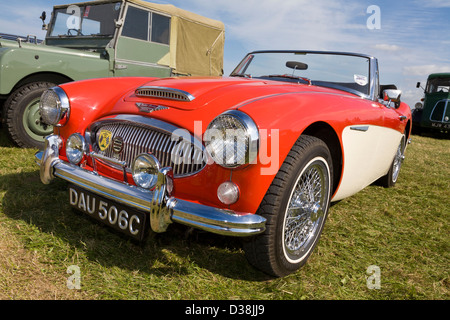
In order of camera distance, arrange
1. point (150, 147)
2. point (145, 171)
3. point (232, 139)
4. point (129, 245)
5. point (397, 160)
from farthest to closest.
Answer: point (397, 160)
point (129, 245)
point (150, 147)
point (145, 171)
point (232, 139)

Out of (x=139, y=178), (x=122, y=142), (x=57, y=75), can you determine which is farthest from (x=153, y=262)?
(x=57, y=75)

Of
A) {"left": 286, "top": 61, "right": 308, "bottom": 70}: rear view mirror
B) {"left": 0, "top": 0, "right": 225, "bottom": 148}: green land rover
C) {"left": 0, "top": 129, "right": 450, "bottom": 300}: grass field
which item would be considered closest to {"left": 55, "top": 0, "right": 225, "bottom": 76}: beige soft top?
{"left": 0, "top": 0, "right": 225, "bottom": 148}: green land rover

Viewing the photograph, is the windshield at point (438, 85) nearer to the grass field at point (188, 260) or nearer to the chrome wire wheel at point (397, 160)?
the chrome wire wheel at point (397, 160)

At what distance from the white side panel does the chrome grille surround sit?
97 centimetres

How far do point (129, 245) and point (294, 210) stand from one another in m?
0.99

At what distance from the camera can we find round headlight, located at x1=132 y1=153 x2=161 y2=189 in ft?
5.62

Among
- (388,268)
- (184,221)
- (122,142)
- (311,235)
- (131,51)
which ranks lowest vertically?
(388,268)

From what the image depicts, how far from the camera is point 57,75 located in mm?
4418

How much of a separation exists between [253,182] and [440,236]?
190 centimetres

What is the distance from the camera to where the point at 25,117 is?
13.6ft

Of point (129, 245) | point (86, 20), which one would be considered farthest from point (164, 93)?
point (86, 20)

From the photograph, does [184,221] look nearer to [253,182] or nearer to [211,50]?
[253,182]

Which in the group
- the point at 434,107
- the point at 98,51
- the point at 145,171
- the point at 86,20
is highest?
the point at 86,20

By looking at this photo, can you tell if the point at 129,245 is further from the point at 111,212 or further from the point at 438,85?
the point at 438,85
